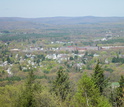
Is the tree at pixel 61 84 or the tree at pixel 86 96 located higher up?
the tree at pixel 86 96

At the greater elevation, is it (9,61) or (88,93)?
(88,93)

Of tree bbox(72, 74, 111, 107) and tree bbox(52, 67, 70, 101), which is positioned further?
tree bbox(52, 67, 70, 101)

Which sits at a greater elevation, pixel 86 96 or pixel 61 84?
pixel 86 96

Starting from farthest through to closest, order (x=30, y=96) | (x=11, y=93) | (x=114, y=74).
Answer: (x=114, y=74) → (x=11, y=93) → (x=30, y=96)

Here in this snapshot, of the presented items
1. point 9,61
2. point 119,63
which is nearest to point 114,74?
point 119,63

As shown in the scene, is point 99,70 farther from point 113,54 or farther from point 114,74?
point 113,54

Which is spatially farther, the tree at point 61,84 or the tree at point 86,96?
the tree at point 61,84

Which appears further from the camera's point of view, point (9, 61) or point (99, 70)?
point (9, 61)

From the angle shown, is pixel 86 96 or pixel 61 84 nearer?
pixel 86 96

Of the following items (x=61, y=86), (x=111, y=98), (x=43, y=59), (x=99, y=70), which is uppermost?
(x=99, y=70)

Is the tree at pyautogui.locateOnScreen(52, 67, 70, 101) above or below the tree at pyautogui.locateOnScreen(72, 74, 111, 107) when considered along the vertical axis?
below

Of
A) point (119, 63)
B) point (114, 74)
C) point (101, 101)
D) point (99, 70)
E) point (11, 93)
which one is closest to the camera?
point (101, 101)
